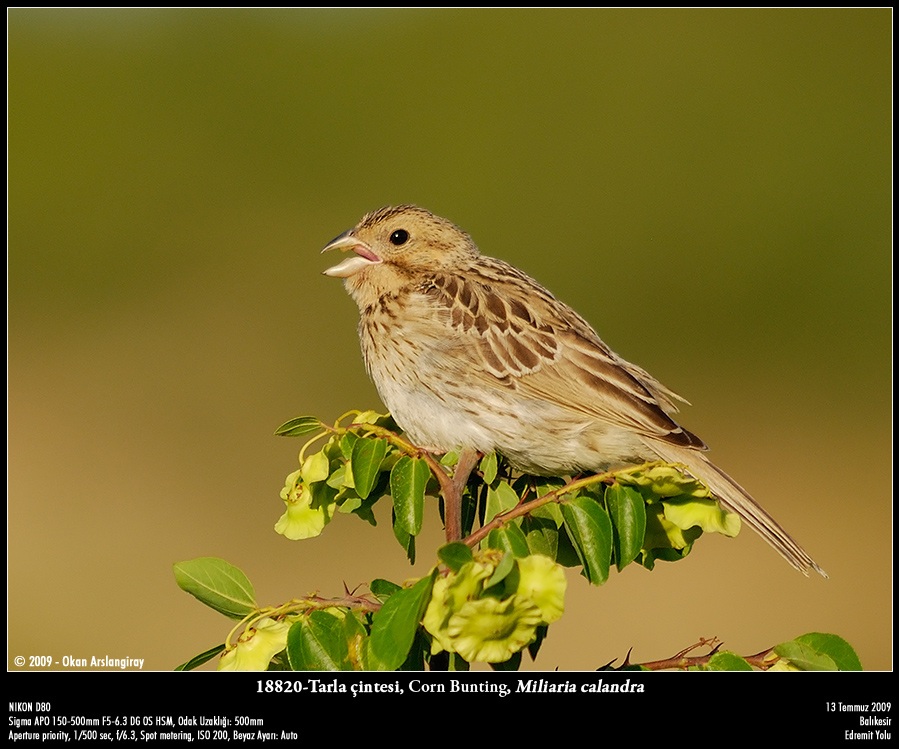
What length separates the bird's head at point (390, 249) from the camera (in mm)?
4352

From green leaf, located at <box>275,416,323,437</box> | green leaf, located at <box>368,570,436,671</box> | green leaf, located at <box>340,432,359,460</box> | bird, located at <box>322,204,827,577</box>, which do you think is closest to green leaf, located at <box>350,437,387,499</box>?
green leaf, located at <box>340,432,359,460</box>

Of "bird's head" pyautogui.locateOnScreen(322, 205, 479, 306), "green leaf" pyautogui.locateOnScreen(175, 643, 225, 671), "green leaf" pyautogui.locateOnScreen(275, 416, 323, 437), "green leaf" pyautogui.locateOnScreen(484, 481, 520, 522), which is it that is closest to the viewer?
"green leaf" pyautogui.locateOnScreen(175, 643, 225, 671)

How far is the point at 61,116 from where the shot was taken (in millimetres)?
10523

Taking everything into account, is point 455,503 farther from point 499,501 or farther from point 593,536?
point 593,536

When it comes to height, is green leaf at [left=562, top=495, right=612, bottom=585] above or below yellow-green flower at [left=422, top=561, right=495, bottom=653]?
above

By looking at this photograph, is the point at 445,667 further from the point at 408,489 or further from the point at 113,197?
the point at 113,197

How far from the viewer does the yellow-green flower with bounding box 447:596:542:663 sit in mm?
2178

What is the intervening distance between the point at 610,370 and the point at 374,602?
1.76m

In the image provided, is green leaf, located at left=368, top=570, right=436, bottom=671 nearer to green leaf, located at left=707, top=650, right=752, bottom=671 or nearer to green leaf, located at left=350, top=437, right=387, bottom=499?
green leaf, located at left=350, top=437, right=387, bottom=499

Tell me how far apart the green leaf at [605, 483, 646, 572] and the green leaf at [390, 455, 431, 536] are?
51 centimetres

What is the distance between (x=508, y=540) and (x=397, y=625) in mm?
356

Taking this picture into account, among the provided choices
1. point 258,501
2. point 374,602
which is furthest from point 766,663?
point 258,501

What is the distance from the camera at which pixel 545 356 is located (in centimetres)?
392

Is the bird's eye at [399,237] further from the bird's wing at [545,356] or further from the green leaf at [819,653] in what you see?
the green leaf at [819,653]
